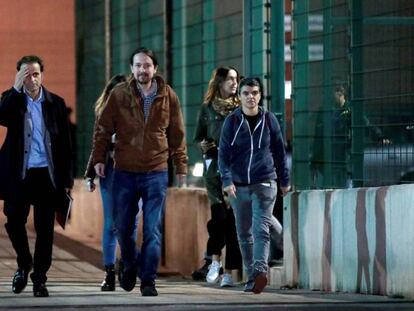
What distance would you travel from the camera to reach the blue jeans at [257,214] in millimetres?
12578

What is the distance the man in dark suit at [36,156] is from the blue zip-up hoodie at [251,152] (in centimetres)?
137

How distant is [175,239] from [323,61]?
4.25 metres

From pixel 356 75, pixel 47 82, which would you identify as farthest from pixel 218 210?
pixel 47 82

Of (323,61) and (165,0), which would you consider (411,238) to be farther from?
(165,0)

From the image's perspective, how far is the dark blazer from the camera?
11.8 m

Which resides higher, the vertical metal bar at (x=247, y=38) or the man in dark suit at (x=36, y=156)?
the vertical metal bar at (x=247, y=38)

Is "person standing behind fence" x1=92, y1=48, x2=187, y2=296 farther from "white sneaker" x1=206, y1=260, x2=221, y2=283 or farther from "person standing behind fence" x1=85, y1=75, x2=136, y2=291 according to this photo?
"white sneaker" x1=206, y1=260, x2=221, y2=283

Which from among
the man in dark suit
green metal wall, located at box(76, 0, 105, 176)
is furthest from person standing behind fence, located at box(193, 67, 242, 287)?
green metal wall, located at box(76, 0, 105, 176)

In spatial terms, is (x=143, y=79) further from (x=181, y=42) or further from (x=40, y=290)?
(x=181, y=42)

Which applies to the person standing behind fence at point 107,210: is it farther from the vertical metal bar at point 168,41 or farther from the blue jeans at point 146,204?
the vertical metal bar at point 168,41

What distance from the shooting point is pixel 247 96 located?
12.6m

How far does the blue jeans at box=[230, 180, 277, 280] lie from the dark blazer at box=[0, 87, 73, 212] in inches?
60.3

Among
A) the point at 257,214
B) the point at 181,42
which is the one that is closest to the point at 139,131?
the point at 257,214

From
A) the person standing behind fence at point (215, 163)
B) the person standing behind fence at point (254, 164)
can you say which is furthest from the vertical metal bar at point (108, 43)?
the person standing behind fence at point (254, 164)
